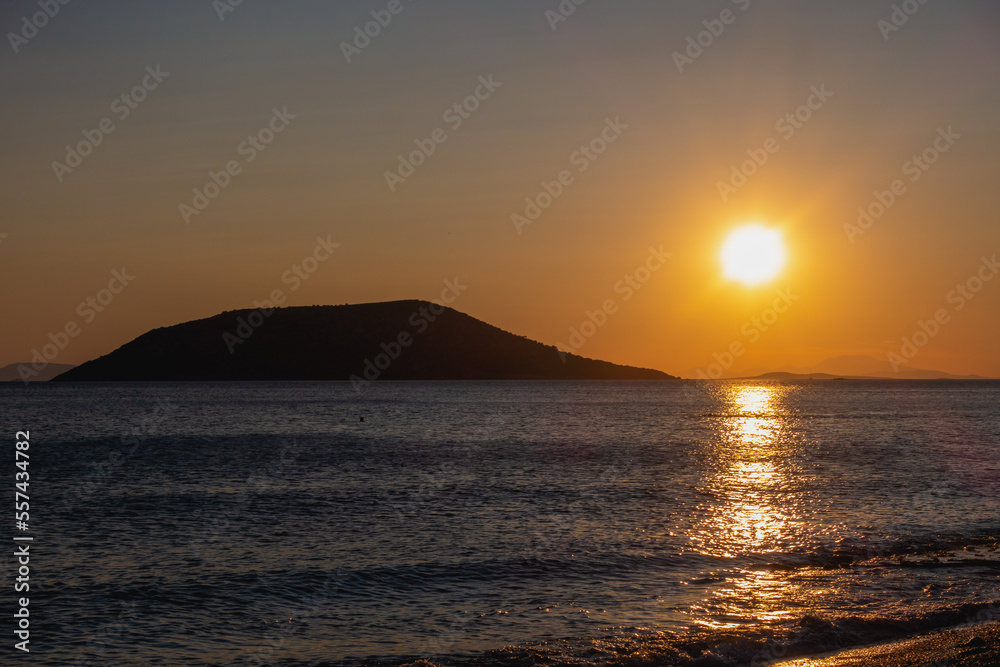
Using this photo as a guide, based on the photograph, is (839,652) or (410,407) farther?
(410,407)

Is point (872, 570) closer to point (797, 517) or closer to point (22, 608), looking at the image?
point (797, 517)

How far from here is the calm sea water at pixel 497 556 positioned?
1664cm

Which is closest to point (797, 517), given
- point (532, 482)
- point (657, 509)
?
point (657, 509)

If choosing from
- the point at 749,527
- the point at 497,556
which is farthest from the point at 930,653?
the point at 749,527

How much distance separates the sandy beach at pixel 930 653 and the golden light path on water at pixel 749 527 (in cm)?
229

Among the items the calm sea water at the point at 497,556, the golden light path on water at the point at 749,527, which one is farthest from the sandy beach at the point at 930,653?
the golden light path on water at the point at 749,527

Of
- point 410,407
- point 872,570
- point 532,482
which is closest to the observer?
point 872,570

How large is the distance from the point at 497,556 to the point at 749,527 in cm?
1004

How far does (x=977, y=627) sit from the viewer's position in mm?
16625

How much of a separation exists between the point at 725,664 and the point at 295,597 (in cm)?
1001

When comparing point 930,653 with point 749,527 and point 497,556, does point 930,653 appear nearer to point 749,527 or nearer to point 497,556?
point 497,556

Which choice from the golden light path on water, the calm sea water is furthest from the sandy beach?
the golden light path on water

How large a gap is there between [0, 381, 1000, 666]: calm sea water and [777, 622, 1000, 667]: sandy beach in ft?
2.24

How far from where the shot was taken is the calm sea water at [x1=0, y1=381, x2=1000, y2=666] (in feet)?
54.6
